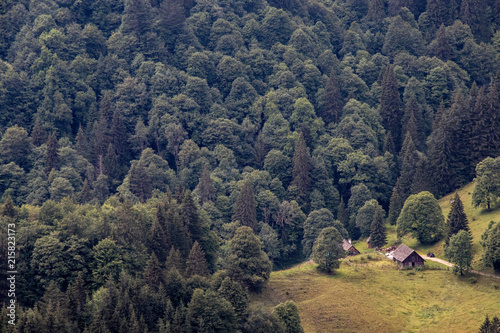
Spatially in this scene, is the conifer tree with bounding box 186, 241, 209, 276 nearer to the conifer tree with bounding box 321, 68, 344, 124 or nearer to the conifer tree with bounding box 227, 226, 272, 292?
the conifer tree with bounding box 227, 226, 272, 292

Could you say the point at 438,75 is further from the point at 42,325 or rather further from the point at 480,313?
the point at 42,325

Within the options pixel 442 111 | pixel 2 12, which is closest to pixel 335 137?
pixel 442 111

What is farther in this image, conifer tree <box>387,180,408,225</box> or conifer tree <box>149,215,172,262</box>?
conifer tree <box>387,180,408,225</box>

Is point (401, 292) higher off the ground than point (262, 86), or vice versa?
point (262, 86)

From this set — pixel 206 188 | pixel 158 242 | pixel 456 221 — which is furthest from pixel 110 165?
pixel 456 221

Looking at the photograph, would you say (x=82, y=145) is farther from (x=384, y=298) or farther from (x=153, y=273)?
(x=384, y=298)

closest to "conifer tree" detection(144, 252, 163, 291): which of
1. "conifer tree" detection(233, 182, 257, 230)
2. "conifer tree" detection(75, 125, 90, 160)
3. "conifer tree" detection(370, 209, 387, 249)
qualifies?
"conifer tree" detection(233, 182, 257, 230)
